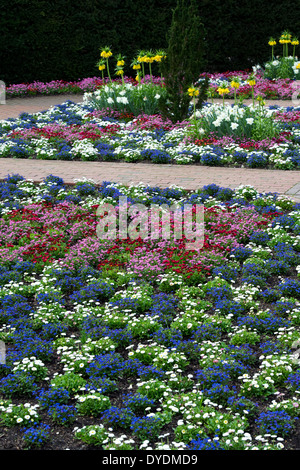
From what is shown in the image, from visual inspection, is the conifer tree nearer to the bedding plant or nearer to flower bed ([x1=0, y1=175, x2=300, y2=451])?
the bedding plant

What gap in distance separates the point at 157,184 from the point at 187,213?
51.9 inches

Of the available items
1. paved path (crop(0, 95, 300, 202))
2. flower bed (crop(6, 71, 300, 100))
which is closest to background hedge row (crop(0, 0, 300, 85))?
flower bed (crop(6, 71, 300, 100))

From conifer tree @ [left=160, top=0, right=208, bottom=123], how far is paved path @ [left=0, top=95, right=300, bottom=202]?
240cm

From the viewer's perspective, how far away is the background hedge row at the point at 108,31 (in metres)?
16.0

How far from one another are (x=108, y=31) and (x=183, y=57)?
6.21 metres

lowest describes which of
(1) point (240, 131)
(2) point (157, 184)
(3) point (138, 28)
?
(2) point (157, 184)

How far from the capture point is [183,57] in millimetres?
11109

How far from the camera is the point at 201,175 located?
866 centimetres

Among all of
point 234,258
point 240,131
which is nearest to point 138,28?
point 240,131

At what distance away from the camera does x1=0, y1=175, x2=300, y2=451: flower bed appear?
12.5ft

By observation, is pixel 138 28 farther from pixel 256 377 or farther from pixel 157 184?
pixel 256 377

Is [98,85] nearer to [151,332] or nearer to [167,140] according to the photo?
[167,140]

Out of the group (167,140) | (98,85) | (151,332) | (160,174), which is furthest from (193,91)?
(151,332)
